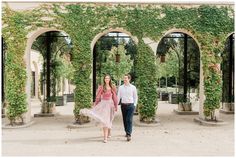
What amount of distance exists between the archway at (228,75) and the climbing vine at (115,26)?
3.67 meters

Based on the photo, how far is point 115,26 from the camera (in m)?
11.6

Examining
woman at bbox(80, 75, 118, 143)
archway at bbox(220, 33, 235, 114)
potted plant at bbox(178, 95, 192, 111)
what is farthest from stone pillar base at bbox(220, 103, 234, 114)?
woman at bbox(80, 75, 118, 143)

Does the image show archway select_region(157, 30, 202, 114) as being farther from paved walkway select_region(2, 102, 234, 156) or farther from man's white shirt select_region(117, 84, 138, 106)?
man's white shirt select_region(117, 84, 138, 106)

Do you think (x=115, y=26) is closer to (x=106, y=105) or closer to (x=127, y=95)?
(x=127, y=95)

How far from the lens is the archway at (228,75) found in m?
15.2

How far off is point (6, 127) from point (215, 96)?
7.21 meters

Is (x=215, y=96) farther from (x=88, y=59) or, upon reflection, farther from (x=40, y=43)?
(x=40, y=43)

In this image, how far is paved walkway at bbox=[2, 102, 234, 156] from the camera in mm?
7570

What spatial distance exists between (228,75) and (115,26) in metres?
6.99

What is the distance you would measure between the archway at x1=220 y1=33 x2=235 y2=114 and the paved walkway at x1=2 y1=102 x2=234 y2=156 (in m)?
3.46

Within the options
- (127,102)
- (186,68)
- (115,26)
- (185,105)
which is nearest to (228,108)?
(185,105)

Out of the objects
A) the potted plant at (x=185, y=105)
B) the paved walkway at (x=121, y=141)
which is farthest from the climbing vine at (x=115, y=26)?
the potted plant at (x=185, y=105)

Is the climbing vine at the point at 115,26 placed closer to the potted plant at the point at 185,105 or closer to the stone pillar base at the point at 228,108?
the potted plant at the point at 185,105

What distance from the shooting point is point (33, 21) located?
11.5m
